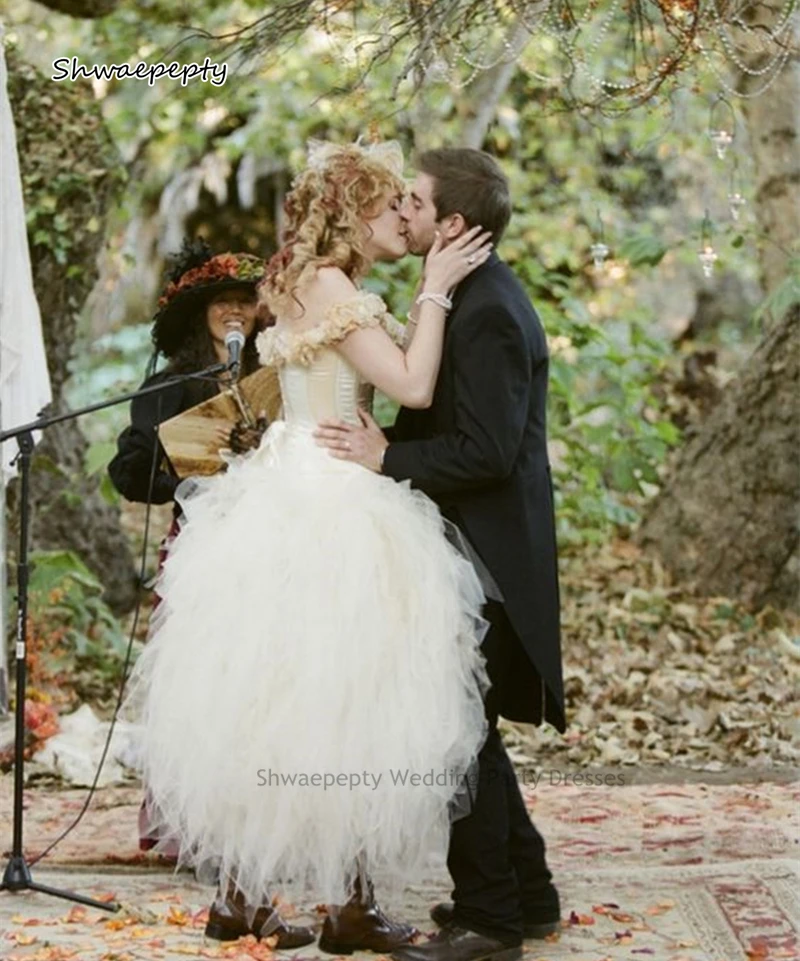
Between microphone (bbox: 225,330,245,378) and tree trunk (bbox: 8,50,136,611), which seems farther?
tree trunk (bbox: 8,50,136,611)

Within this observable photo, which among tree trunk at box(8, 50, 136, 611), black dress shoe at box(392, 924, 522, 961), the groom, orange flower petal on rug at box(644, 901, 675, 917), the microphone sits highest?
tree trunk at box(8, 50, 136, 611)

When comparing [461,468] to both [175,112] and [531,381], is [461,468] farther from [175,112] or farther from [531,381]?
[175,112]

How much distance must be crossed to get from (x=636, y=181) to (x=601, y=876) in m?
8.17

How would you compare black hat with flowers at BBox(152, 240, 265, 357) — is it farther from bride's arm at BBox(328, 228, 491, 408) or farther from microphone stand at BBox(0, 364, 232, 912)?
bride's arm at BBox(328, 228, 491, 408)

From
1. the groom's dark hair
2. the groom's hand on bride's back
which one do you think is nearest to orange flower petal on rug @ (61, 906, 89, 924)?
the groom's hand on bride's back

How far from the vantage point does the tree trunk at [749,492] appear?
760 cm

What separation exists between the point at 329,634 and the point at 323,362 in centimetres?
62

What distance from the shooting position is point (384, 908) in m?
3.82

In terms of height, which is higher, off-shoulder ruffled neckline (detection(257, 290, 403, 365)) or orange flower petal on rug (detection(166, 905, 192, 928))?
off-shoulder ruffled neckline (detection(257, 290, 403, 365))

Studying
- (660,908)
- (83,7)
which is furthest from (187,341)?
(83,7)

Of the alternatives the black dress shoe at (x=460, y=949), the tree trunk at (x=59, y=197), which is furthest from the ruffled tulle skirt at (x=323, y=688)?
the tree trunk at (x=59, y=197)

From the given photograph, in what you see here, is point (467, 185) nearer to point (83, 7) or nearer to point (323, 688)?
point (323, 688)

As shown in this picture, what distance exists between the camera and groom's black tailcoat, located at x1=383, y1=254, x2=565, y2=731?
334cm

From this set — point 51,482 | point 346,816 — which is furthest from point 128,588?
point 346,816
